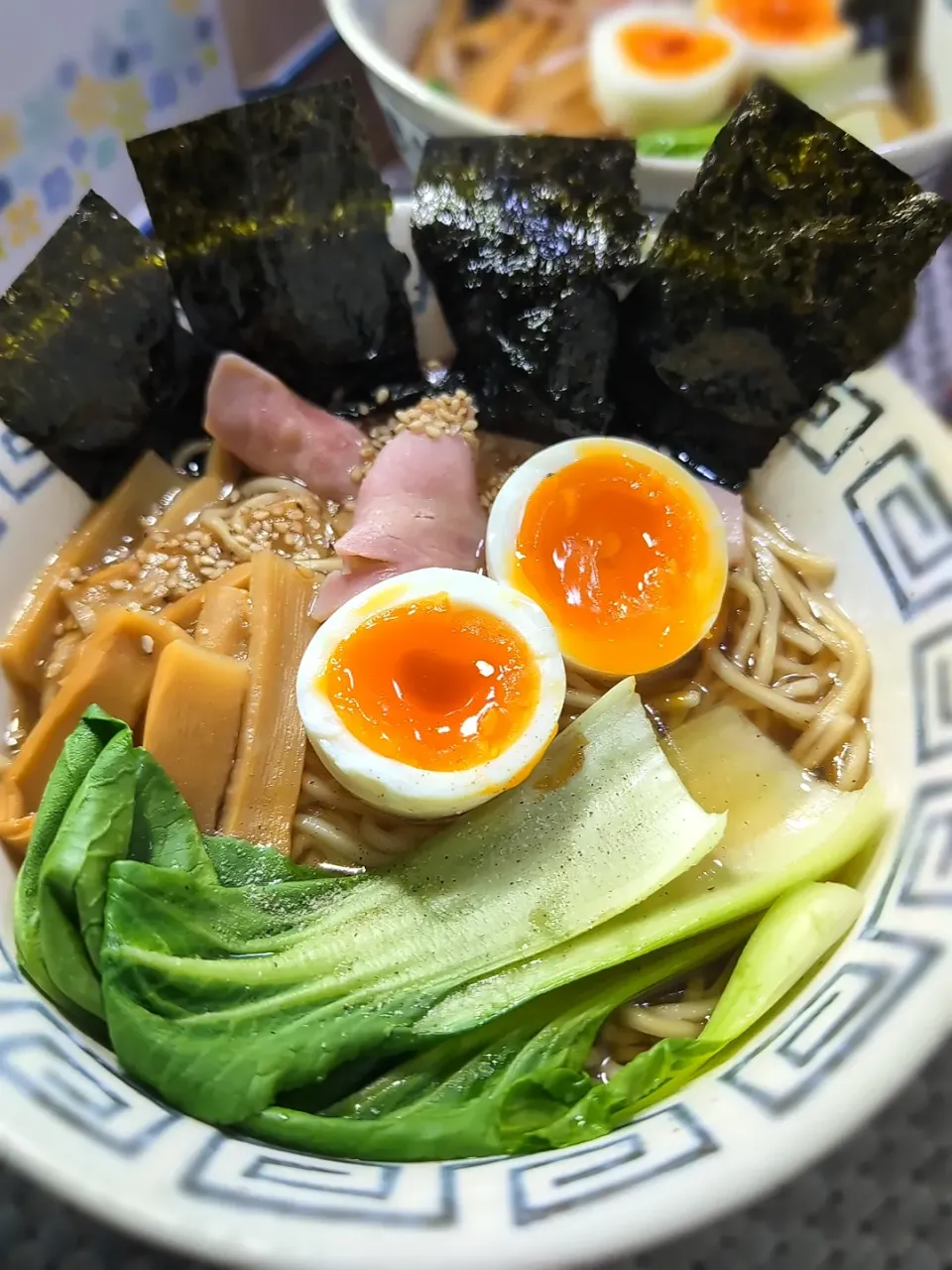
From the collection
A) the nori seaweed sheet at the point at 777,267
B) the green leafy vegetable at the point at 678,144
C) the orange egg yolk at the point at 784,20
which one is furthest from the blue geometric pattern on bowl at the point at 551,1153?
the orange egg yolk at the point at 784,20

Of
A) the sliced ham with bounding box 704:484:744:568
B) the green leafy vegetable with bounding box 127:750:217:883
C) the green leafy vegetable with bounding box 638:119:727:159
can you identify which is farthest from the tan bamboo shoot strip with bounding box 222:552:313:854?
the green leafy vegetable with bounding box 638:119:727:159

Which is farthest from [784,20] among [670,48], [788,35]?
[670,48]

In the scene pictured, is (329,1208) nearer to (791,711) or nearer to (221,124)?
(791,711)

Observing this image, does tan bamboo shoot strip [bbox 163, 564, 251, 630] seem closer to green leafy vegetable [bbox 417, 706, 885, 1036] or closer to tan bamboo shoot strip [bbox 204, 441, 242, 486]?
tan bamboo shoot strip [bbox 204, 441, 242, 486]

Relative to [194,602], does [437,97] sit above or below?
above

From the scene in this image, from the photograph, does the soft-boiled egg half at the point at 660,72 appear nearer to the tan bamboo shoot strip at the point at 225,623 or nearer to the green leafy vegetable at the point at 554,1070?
the tan bamboo shoot strip at the point at 225,623

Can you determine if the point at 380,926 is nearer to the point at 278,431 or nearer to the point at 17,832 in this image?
the point at 17,832
